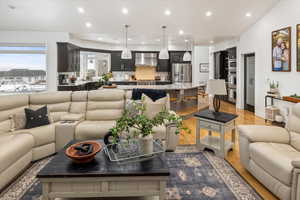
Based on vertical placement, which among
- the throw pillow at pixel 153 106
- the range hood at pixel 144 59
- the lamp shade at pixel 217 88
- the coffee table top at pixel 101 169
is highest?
the range hood at pixel 144 59

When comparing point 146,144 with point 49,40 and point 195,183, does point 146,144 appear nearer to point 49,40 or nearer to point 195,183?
point 195,183

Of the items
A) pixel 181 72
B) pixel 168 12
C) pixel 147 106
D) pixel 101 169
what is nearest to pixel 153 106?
pixel 147 106

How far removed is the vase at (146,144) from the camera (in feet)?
7.38

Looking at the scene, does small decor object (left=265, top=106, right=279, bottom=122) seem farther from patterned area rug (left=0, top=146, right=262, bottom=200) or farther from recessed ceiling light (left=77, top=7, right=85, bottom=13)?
recessed ceiling light (left=77, top=7, right=85, bottom=13)

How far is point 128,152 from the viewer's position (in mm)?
2334

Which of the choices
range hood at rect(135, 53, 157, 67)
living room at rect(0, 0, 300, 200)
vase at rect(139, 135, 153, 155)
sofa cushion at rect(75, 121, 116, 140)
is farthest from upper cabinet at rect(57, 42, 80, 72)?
vase at rect(139, 135, 153, 155)

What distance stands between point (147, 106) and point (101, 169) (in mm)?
1972

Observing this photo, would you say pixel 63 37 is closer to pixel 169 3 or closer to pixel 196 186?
pixel 169 3

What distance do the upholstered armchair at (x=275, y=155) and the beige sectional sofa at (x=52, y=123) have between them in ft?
4.05

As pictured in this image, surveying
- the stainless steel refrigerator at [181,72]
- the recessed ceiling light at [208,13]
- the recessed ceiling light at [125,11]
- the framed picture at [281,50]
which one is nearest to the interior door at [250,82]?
the framed picture at [281,50]

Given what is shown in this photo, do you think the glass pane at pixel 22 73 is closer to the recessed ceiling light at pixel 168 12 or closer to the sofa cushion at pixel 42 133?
the sofa cushion at pixel 42 133

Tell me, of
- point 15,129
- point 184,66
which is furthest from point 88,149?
point 184,66

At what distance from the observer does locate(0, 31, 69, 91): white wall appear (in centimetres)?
688

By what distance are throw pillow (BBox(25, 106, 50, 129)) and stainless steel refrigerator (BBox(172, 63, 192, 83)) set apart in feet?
24.9
